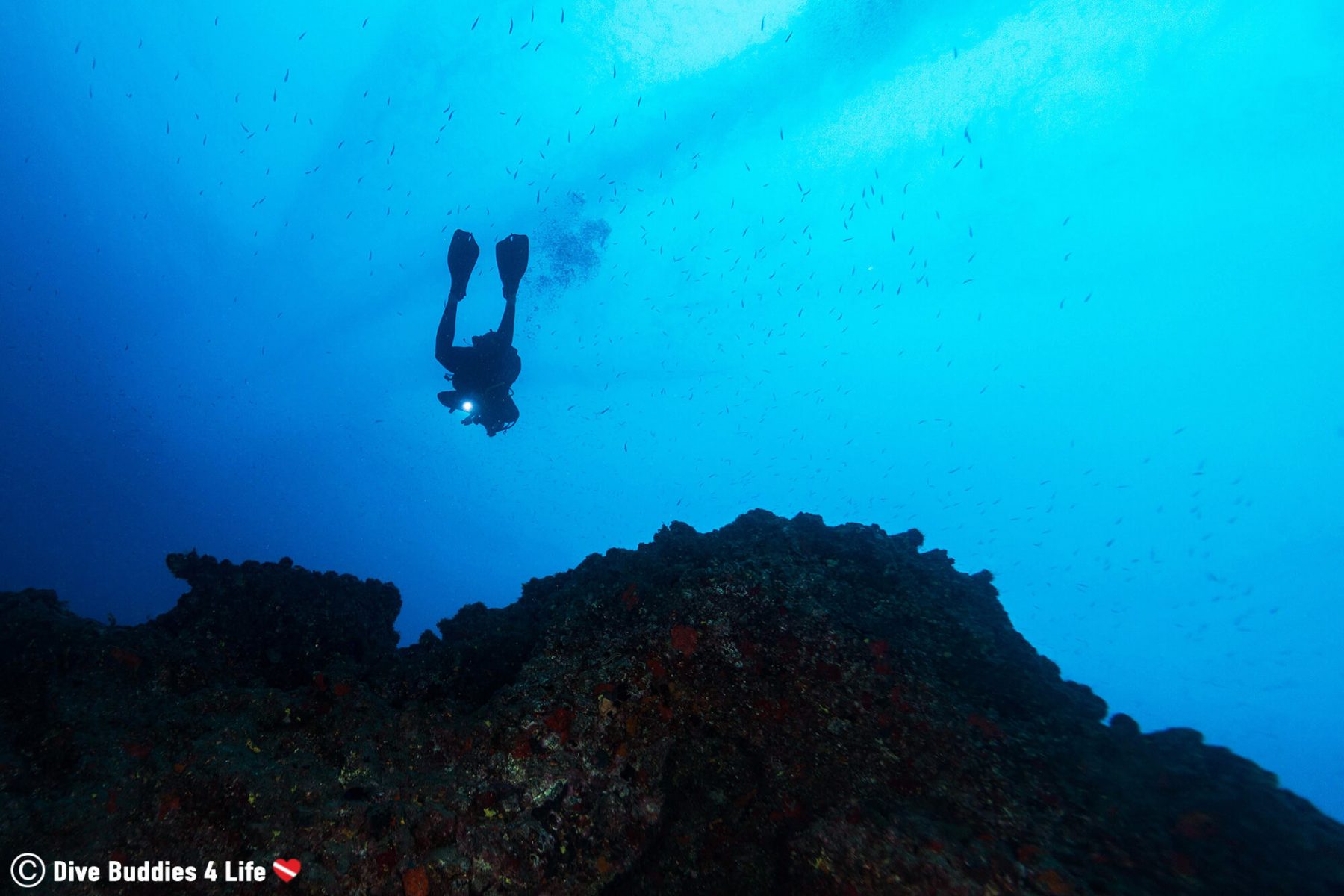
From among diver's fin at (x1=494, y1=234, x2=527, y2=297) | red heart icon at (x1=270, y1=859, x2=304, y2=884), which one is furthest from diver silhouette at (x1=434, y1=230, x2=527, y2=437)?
red heart icon at (x1=270, y1=859, x2=304, y2=884)

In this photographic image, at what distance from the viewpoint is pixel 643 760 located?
3.99m

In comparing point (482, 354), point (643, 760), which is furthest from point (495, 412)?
point (643, 760)

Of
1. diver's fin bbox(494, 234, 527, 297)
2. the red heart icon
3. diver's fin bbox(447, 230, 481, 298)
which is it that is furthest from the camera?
diver's fin bbox(494, 234, 527, 297)

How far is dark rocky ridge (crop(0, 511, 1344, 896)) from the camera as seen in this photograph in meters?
3.12

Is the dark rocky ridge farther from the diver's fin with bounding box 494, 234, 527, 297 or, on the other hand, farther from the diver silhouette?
the diver's fin with bounding box 494, 234, 527, 297

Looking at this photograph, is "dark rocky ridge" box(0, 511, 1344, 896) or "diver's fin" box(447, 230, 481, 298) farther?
"diver's fin" box(447, 230, 481, 298)

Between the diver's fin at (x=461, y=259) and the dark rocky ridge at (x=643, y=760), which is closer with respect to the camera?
the dark rocky ridge at (x=643, y=760)

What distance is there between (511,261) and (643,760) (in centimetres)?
1175

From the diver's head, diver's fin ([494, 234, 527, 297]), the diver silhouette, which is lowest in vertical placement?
the diver's head

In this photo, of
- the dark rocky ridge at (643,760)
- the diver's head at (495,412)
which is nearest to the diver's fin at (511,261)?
the diver's head at (495,412)

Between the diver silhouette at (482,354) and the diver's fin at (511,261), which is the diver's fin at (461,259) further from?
the diver's fin at (511,261)

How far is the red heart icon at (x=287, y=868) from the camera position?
307cm

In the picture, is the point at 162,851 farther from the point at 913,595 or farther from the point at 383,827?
the point at 913,595

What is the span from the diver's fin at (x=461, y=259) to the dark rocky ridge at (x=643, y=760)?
28.6 ft
